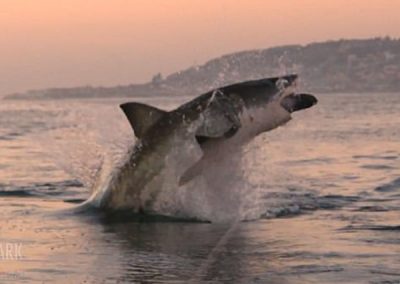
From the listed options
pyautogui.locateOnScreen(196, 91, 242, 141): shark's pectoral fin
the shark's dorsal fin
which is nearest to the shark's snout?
pyautogui.locateOnScreen(196, 91, 242, 141): shark's pectoral fin

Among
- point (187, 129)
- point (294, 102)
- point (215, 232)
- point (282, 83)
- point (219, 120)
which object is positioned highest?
point (282, 83)

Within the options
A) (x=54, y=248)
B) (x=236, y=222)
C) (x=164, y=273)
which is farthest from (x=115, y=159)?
(x=164, y=273)

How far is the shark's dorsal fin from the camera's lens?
13.0 meters

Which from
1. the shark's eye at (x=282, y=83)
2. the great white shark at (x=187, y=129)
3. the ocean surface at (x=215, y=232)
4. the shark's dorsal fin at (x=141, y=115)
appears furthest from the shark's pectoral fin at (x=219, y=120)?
the ocean surface at (x=215, y=232)

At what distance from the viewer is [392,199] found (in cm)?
1545

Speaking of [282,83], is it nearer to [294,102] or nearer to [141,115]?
[294,102]

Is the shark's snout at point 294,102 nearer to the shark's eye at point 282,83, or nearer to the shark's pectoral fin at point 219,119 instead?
the shark's eye at point 282,83

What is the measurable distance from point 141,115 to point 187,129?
691mm

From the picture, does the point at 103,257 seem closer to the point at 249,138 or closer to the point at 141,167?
the point at 141,167

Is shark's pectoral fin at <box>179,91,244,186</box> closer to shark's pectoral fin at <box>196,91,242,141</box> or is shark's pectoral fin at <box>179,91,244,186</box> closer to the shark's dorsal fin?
shark's pectoral fin at <box>196,91,242,141</box>

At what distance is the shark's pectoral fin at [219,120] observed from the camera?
512 inches

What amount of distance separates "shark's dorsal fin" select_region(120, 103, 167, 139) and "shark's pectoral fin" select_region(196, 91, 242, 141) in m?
0.64

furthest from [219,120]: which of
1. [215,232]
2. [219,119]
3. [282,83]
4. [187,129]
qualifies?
[215,232]

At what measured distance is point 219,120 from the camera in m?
13.0
